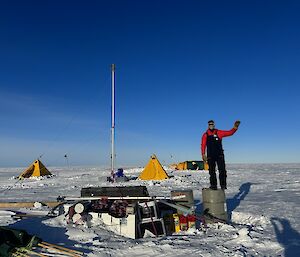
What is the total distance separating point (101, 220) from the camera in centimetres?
636

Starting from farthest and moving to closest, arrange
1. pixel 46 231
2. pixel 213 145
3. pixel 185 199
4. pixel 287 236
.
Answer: pixel 213 145
pixel 185 199
pixel 287 236
pixel 46 231

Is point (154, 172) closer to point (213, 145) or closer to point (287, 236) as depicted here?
point (213, 145)

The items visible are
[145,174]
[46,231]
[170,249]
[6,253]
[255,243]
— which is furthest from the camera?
[145,174]

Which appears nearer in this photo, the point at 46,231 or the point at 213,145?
the point at 46,231

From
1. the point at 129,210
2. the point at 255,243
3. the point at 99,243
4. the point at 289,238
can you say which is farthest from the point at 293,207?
the point at 99,243

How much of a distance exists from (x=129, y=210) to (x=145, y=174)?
47.0 ft

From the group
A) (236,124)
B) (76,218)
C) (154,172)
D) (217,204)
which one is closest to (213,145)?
(236,124)

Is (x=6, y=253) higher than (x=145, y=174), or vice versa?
(x=145, y=174)

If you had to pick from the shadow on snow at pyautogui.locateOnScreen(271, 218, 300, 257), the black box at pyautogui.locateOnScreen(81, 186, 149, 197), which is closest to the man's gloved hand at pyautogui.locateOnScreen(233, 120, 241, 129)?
the shadow on snow at pyautogui.locateOnScreen(271, 218, 300, 257)

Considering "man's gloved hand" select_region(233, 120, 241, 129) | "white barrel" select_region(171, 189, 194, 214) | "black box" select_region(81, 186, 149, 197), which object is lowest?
"white barrel" select_region(171, 189, 194, 214)

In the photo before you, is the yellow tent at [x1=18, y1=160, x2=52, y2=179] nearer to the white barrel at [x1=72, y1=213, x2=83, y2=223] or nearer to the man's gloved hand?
the white barrel at [x1=72, y1=213, x2=83, y2=223]

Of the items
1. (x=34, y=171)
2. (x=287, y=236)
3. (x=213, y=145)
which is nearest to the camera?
(x=287, y=236)

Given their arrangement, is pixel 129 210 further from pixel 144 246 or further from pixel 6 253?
pixel 6 253

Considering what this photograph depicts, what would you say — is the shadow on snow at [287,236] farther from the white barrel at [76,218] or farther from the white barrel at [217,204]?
the white barrel at [76,218]
